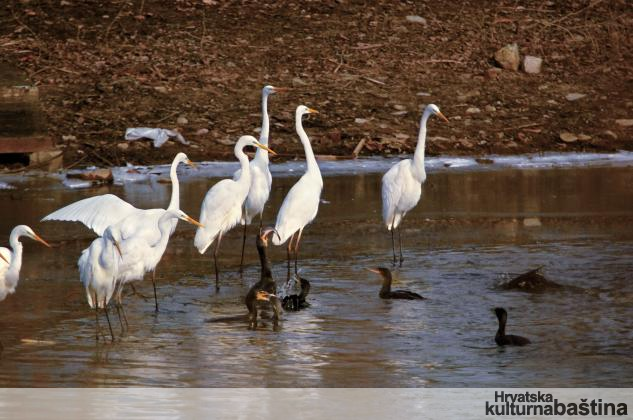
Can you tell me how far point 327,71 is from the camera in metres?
20.3

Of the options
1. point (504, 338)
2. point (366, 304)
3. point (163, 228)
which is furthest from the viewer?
point (366, 304)

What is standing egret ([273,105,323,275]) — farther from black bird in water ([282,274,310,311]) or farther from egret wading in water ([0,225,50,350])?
egret wading in water ([0,225,50,350])

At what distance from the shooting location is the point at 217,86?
19609 millimetres

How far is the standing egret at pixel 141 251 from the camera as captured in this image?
9633 mm

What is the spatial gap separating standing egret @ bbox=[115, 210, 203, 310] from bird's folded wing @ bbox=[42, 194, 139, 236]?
3.01 feet

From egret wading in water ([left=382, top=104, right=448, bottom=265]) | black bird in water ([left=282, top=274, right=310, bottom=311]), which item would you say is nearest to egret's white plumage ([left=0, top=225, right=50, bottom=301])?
black bird in water ([left=282, top=274, right=310, bottom=311])

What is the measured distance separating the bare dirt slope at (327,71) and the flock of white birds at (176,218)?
4244 mm

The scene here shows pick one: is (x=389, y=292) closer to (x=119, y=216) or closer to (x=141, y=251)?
(x=141, y=251)

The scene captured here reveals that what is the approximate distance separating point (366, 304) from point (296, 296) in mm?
577

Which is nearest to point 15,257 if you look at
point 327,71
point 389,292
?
point 389,292

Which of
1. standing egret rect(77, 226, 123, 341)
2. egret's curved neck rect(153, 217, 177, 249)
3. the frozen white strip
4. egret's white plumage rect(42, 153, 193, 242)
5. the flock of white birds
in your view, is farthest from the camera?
egret's white plumage rect(42, 153, 193, 242)

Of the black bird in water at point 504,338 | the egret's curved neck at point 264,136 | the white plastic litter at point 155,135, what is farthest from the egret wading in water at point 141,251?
the white plastic litter at point 155,135

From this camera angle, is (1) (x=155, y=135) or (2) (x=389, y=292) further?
(1) (x=155, y=135)

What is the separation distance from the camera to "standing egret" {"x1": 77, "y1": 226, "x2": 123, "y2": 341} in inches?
362
